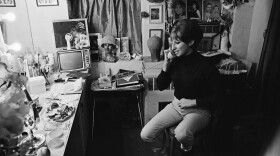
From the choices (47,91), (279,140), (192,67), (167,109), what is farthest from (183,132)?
(47,91)

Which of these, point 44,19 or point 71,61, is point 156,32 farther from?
point 44,19

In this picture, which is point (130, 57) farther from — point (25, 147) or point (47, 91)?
point (25, 147)

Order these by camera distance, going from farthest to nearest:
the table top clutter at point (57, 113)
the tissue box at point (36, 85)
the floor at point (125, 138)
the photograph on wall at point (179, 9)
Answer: the photograph on wall at point (179, 9) → the floor at point (125, 138) → the tissue box at point (36, 85) → the table top clutter at point (57, 113)

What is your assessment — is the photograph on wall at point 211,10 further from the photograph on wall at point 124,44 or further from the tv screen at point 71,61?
the tv screen at point 71,61

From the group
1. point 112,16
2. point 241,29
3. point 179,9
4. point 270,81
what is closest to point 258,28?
point 241,29

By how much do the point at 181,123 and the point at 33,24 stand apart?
75.9 inches

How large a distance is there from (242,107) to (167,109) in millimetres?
845

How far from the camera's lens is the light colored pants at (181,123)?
5.94 ft

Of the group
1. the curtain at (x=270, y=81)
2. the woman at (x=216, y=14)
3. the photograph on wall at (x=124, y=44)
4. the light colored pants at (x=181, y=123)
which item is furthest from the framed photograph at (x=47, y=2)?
the curtain at (x=270, y=81)

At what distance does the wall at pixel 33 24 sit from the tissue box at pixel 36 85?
647mm

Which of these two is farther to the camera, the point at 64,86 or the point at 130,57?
the point at 130,57

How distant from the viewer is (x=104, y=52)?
9.77 feet

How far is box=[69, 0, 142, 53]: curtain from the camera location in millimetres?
2822

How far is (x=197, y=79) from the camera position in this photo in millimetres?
1886
